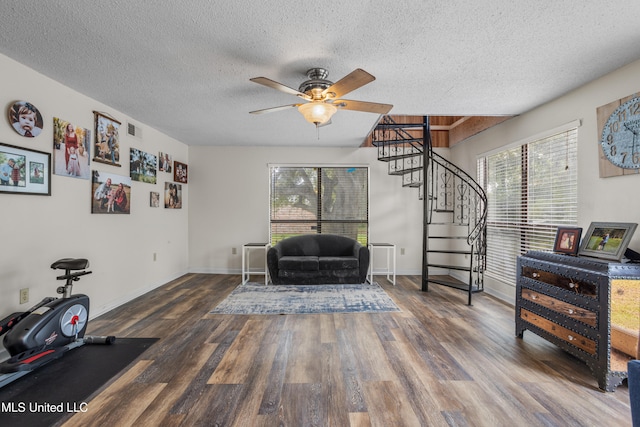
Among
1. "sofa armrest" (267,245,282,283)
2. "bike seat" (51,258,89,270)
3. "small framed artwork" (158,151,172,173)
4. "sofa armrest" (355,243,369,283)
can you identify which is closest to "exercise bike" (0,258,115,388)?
"bike seat" (51,258,89,270)

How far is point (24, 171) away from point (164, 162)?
2.35m

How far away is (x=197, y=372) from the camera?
219 centimetres

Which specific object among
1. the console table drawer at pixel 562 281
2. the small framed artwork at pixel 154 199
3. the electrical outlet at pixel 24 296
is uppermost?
the small framed artwork at pixel 154 199

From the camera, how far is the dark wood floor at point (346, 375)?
5.69ft

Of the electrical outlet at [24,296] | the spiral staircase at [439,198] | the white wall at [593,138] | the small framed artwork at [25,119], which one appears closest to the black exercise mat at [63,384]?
the electrical outlet at [24,296]

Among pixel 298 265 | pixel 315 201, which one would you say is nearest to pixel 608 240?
pixel 298 265

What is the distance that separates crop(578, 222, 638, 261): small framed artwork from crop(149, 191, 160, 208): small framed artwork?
17.3ft

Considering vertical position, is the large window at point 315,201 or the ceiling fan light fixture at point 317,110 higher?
the ceiling fan light fixture at point 317,110

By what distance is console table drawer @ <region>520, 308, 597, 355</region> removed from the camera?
2.11 meters

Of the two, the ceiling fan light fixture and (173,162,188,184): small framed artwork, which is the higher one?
the ceiling fan light fixture

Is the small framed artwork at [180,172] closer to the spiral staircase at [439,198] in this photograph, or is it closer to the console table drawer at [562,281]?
the spiral staircase at [439,198]

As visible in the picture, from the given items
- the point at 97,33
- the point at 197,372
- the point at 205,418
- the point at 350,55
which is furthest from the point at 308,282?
the point at 97,33

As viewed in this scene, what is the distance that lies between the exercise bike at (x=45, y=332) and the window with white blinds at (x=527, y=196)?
4.73 metres

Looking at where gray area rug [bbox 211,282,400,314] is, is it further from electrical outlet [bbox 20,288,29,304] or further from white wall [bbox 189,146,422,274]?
electrical outlet [bbox 20,288,29,304]
